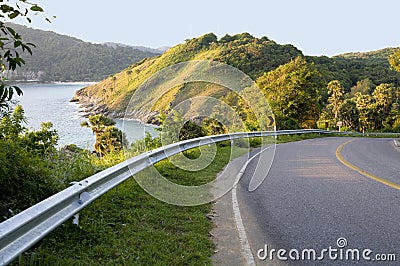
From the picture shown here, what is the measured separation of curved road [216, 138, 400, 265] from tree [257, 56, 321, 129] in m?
31.5

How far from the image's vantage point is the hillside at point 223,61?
4609 centimetres

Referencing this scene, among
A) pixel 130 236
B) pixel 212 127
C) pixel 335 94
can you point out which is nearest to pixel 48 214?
pixel 130 236

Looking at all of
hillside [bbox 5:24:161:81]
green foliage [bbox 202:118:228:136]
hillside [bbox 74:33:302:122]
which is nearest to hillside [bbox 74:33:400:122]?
hillside [bbox 74:33:302:122]

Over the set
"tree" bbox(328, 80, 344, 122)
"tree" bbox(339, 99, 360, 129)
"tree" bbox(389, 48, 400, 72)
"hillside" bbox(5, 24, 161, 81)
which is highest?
"hillside" bbox(5, 24, 161, 81)

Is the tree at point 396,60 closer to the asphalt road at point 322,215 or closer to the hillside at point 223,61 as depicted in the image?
the hillside at point 223,61

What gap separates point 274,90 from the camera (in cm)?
4356

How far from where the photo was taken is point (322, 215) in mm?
6266

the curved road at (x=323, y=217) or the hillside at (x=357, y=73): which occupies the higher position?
the hillside at (x=357, y=73)

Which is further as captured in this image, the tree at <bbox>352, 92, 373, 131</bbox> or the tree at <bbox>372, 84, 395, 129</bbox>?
the tree at <bbox>372, 84, 395, 129</bbox>

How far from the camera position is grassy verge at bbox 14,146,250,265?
13.9 feet

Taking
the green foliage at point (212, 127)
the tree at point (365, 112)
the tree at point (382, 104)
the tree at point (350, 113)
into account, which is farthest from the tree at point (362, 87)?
the green foliage at point (212, 127)

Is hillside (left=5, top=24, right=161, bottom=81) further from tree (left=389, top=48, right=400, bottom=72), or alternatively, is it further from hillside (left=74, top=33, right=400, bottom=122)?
tree (left=389, top=48, right=400, bottom=72)

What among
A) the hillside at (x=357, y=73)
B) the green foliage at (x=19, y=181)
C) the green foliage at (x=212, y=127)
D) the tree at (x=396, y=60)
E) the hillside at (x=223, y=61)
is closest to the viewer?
the green foliage at (x=19, y=181)

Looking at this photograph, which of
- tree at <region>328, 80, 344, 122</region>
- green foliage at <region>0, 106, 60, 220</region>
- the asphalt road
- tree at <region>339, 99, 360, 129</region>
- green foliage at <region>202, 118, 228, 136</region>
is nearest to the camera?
the asphalt road
